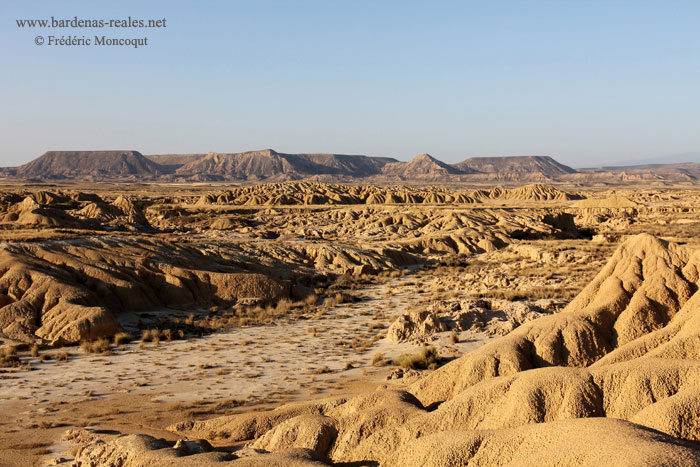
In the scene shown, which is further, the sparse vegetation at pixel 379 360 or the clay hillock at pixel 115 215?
the clay hillock at pixel 115 215

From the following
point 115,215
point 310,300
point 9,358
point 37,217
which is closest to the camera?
point 9,358

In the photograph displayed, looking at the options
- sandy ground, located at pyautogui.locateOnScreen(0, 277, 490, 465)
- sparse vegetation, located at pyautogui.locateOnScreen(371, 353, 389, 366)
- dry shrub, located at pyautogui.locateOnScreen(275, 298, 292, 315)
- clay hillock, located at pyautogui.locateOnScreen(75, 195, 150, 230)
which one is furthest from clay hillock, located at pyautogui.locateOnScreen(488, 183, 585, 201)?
sparse vegetation, located at pyautogui.locateOnScreen(371, 353, 389, 366)

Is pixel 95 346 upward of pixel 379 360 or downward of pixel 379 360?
upward

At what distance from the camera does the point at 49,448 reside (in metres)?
10.5

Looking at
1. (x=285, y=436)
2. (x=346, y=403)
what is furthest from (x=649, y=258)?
(x=285, y=436)

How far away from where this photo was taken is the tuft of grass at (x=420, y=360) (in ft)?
52.5

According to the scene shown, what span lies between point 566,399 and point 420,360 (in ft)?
26.3

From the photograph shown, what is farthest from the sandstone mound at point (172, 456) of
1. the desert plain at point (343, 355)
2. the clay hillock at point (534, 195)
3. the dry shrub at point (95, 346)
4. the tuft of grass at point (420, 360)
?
the clay hillock at point (534, 195)

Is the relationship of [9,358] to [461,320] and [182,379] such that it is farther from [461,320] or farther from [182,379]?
[461,320]

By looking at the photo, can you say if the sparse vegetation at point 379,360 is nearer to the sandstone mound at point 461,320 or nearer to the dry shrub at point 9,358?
the sandstone mound at point 461,320

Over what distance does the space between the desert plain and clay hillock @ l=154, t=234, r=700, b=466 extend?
29 millimetres

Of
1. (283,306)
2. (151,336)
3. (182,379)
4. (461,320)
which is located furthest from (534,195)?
(182,379)

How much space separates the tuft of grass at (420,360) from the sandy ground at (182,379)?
0.63 m

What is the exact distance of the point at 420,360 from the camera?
16.1 meters
